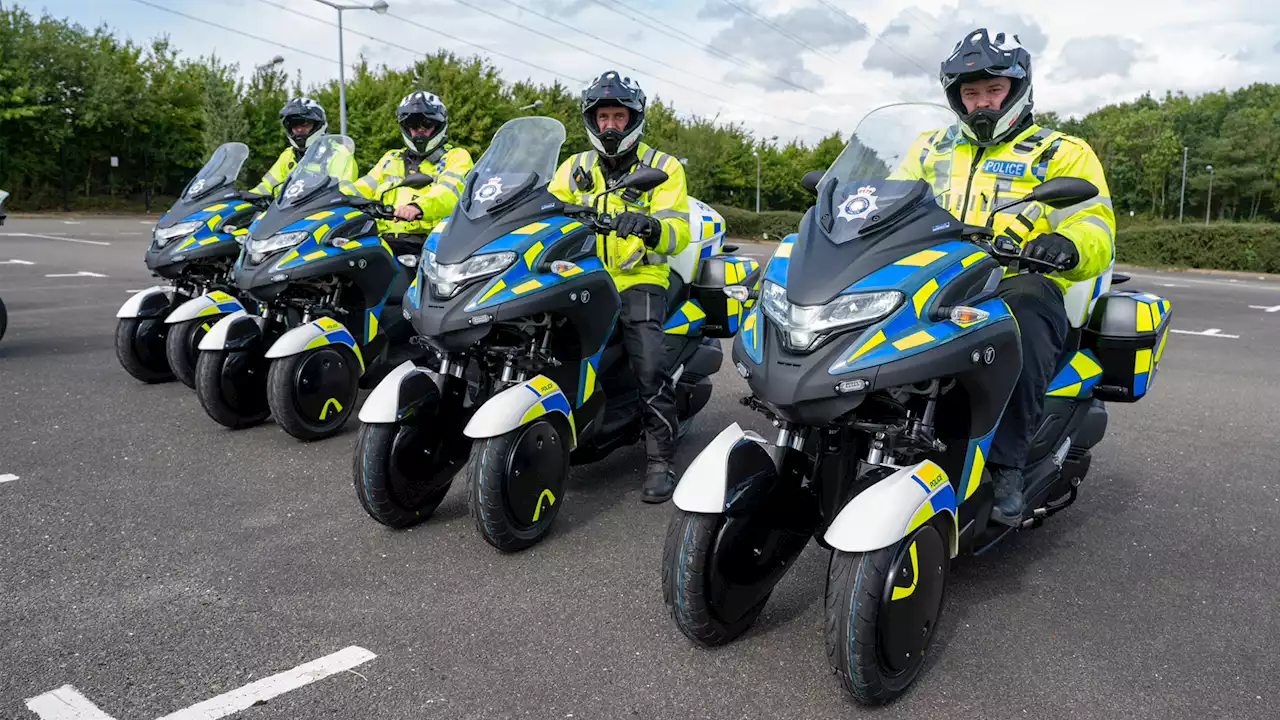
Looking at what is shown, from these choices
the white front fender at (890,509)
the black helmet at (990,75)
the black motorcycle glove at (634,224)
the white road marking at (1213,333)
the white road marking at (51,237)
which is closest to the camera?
the white front fender at (890,509)

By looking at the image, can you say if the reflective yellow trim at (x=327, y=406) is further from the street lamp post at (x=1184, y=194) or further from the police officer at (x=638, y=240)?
the street lamp post at (x=1184, y=194)

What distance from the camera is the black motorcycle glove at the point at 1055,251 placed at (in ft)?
10.3

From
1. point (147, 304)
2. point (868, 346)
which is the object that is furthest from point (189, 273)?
point (868, 346)

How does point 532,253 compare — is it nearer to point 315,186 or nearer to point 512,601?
point 512,601

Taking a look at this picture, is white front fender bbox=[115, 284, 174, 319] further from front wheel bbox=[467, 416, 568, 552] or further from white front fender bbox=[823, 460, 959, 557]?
white front fender bbox=[823, 460, 959, 557]

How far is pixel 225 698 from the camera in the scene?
285cm

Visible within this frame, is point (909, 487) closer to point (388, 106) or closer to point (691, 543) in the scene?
point (691, 543)

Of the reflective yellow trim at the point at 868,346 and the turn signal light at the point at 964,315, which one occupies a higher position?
the turn signal light at the point at 964,315

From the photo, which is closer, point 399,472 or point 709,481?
point 709,481

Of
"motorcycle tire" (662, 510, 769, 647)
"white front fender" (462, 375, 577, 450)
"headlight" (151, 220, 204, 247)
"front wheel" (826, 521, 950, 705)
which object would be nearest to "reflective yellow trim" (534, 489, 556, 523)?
"white front fender" (462, 375, 577, 450)

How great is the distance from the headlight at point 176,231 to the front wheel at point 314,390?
1.65 meters

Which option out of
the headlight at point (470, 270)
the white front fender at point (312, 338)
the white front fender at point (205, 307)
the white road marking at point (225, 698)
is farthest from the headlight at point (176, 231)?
the white road marking at point (225, 698)

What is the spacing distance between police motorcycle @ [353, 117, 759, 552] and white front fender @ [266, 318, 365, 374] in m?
1.24

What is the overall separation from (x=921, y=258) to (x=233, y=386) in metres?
4.24
